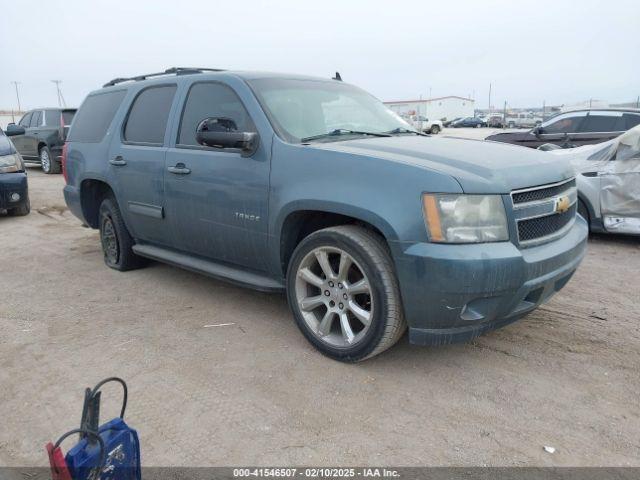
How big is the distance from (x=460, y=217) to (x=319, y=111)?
1610 mm

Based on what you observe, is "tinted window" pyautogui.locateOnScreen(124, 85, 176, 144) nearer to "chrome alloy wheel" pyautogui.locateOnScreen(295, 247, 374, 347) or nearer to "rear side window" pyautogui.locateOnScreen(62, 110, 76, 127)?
"chrome alloy wheel" pyautogui.locateOnScreen(295, 247, 374, 347)

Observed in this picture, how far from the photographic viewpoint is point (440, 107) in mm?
77875

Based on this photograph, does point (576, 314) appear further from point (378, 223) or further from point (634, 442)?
point (378, 223)

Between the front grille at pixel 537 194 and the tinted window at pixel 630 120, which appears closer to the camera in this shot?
the front grille at pixel 537 194

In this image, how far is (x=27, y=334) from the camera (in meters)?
3.90

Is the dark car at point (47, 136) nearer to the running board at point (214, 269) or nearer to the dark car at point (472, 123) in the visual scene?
the running board at point (214, 269)

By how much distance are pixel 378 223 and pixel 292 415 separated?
3.67 feet

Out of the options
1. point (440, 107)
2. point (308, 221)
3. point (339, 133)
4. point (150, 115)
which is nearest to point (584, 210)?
point (339, 133)

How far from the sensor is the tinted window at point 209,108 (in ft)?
12.5

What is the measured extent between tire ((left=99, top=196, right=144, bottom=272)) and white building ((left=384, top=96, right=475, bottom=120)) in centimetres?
6367

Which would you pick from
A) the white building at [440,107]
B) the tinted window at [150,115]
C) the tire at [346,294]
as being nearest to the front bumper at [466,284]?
the tire at [346,294]

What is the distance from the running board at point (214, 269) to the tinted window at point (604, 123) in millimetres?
8516

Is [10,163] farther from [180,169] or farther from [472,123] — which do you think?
[472,123]

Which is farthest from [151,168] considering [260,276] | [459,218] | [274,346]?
[459,218]
